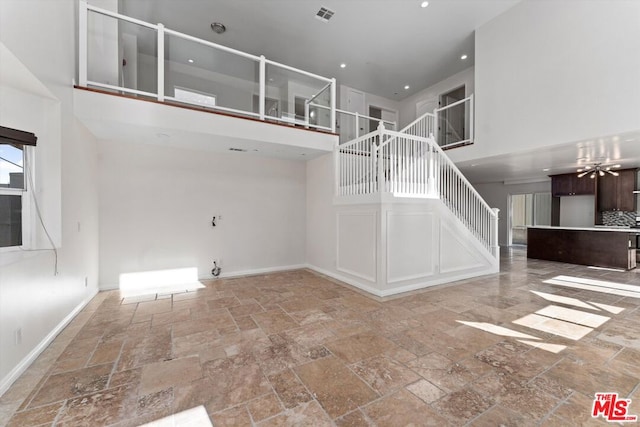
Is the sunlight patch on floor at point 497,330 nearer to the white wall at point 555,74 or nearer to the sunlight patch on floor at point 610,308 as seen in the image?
the sunlight patch on floor at point 610,308

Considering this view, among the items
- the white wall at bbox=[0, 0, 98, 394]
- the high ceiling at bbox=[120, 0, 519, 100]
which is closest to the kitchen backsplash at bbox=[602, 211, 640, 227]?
the high ceiling at bbox=[120, 0, 519, 100]

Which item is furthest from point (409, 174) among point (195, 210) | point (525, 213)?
point (525, 213)

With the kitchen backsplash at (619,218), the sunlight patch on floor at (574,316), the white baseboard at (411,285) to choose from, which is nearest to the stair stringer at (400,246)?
the white baseboard at (411,285)

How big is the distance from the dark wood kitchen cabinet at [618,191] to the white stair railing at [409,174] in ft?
15.1

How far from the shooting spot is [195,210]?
16.7 feet

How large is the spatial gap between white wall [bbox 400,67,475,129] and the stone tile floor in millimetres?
6234

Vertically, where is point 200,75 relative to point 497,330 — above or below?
above

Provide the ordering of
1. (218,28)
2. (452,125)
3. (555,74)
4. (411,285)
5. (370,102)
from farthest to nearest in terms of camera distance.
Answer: (370,102) → (452,125) → (218,28) → (555,74) → (411,285)

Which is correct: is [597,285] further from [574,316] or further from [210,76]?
[210,76]

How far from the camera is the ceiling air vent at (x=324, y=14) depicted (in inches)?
211

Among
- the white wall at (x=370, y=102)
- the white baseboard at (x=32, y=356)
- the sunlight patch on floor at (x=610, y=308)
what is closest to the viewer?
the white baseboard at (x=32, y=356)

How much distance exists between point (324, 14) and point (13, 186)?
5775 millimetres

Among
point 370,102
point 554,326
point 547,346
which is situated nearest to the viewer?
point 547,346

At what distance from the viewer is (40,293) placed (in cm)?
252
